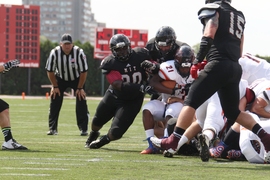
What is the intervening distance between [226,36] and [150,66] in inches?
50.8

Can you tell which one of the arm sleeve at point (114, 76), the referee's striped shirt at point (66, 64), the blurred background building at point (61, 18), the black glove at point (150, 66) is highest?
the black glove at point (150, 66)

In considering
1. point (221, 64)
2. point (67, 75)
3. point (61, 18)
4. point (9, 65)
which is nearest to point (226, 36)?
point (221, 64)

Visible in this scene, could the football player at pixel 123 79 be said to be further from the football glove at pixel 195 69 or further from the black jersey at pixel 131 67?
the football glove at pixel 195 69

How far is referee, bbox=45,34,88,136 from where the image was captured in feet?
35.3

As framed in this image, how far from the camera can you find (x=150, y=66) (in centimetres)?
722

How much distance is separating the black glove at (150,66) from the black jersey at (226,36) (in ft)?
3.73

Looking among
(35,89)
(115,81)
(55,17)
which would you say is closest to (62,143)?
(115,81)

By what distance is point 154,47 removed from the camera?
781cm

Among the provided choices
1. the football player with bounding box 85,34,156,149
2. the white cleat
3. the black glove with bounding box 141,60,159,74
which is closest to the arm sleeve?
the football player with bounding box 85,34,156,149

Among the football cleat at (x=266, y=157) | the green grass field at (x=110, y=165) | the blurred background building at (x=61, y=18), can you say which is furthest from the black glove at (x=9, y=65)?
the blurred background building at (x=61, y=18)

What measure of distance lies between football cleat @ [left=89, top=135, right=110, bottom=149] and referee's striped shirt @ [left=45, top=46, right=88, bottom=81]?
Result: 10.5 ft

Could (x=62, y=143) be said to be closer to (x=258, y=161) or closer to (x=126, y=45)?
(x=126, y=45)

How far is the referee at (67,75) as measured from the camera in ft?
35.3

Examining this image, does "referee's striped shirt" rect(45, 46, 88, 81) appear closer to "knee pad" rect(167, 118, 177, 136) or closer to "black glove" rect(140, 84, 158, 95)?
"black glove" rect(140, 84, 158, 95)
